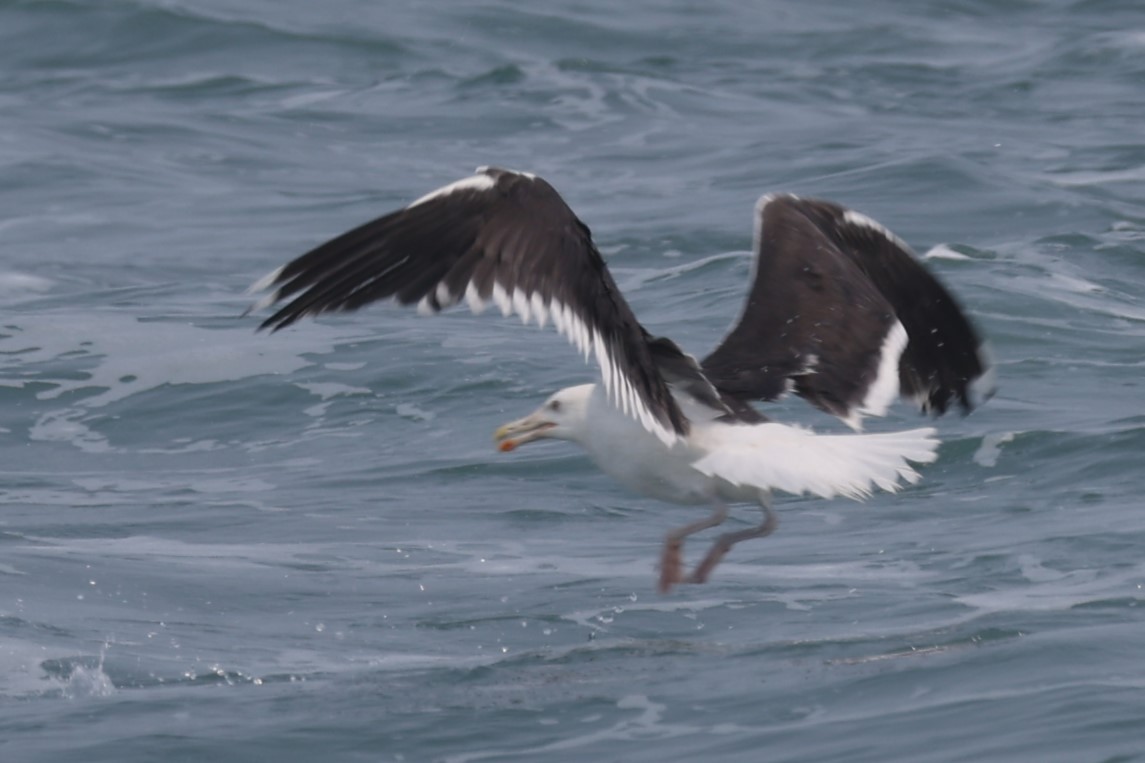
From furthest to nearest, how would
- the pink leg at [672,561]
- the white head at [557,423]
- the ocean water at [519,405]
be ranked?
the white head at [557,423], the pink leg at [672,561], the ocean water at [519,405]

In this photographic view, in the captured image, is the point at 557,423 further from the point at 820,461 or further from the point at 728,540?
the point at 820,461

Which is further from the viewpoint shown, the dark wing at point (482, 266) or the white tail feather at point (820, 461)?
the white tail feather at point (820, 461)

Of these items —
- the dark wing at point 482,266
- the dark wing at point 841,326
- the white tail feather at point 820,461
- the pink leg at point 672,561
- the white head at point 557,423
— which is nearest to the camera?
the dark wing at point 482,266

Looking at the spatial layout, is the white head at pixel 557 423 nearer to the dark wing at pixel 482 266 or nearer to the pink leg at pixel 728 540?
the pink leg at pixel 728 540

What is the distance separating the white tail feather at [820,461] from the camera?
22.1 feet

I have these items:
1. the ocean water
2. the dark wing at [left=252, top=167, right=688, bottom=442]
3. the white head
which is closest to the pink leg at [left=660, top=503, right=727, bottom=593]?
the ocean water

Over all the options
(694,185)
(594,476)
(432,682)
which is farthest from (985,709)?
(694,185)

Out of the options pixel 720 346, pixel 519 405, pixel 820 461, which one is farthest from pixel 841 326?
pixel 519 405

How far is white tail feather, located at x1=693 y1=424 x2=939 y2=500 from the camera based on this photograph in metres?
6.74

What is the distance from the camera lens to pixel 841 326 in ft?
25.7

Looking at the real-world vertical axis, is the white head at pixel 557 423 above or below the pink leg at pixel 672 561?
above

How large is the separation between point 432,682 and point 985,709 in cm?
184

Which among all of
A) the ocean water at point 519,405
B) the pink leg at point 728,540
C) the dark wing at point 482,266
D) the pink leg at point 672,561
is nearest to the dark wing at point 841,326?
the pink leg at point 728,540

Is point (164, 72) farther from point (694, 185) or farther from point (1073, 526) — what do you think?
point (1073, 526)
